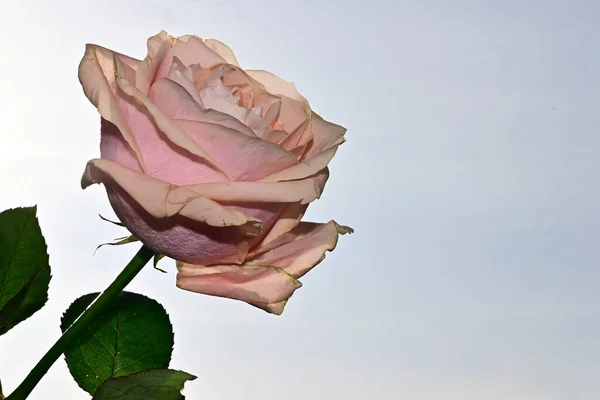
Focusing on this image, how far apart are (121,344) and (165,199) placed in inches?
8.0

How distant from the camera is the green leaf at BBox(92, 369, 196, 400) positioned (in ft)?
1.89

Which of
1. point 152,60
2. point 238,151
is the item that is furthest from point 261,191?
point 152,60

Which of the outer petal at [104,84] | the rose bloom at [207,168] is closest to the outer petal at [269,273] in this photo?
the rose bloom at [207,168]

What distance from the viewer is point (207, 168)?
583mm

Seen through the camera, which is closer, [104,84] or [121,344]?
[104,84]

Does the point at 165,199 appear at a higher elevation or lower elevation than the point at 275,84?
lower

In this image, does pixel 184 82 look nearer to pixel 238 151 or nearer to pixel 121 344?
pixel 238 151

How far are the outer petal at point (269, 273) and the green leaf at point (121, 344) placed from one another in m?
0.08

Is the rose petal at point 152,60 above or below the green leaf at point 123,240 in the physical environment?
above

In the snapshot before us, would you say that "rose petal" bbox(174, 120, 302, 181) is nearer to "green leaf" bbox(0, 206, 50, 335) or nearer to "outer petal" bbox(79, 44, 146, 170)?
"outer petal" bbox(79, 44, 146, 170)

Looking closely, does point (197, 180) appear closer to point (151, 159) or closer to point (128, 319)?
point (151, 159)

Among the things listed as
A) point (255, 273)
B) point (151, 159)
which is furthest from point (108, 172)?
point (255, 273)

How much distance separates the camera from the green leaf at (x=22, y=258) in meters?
0.66

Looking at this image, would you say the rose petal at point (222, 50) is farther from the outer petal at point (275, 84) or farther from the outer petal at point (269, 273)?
the outer petal at point (269, 273)
